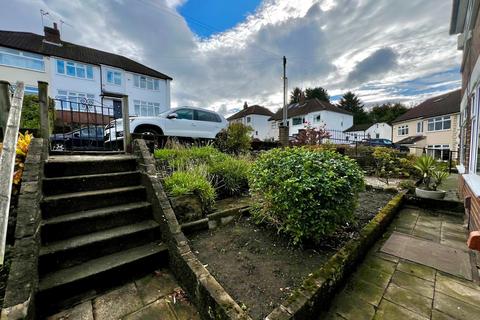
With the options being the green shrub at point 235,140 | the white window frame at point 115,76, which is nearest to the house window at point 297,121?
the white window frame at point 115,76

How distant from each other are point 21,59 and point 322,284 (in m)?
23.9

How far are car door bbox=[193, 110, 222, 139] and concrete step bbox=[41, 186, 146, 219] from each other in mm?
5254

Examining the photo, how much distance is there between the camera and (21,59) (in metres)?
15.5

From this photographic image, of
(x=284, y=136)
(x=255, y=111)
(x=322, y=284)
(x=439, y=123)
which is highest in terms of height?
(x=255, y=111)

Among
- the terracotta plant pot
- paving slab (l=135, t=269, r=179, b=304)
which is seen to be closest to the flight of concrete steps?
paving slab (l=135, t=269, r=179, b=304)

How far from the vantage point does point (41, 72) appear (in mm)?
16078

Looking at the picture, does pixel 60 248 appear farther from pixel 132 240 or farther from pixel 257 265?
pixel 257 265

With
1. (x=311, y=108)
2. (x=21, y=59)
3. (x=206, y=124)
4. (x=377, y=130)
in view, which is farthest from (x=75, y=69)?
Result: (x=377, y=130)

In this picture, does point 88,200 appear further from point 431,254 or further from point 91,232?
point 431,254

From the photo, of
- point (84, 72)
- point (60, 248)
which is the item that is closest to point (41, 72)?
point (84, 72)

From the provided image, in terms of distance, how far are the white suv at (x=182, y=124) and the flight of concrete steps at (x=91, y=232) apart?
3.74 meters

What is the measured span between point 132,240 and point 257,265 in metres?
1.57

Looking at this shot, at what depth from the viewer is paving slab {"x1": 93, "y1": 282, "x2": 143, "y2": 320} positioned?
1.77 meters

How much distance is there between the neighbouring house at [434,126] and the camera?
1802cm
